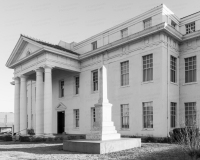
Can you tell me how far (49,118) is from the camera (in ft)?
74.4

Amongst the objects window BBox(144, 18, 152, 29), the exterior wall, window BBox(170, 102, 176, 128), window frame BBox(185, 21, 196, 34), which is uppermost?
window BBox(144, 18, 152, 29)

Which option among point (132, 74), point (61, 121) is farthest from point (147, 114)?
point (61, 121)

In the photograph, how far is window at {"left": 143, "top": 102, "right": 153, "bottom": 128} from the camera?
754 inches

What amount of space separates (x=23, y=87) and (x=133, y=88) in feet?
45.5

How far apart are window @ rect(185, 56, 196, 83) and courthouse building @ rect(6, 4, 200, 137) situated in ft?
0.27

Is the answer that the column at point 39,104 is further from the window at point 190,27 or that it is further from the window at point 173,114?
the window at point 190,27

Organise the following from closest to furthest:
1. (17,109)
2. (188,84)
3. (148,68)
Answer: (188,84)
(148,68)
(17,109)

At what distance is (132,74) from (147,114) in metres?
3.92

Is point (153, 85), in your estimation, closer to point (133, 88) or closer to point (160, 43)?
point (133, 88)

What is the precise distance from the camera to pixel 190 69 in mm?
19625

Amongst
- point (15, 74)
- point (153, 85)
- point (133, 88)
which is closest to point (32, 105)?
point (15, 74)

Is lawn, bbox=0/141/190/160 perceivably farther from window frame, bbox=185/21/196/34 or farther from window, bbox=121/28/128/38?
window, bbox=121/28/128/38

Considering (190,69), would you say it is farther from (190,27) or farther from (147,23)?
(147,23)

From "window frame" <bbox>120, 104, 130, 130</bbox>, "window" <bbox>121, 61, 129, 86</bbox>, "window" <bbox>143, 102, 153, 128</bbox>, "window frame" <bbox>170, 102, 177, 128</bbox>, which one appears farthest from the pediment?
"window frame" <bbox>170, 102, 177, 128</bbox>
